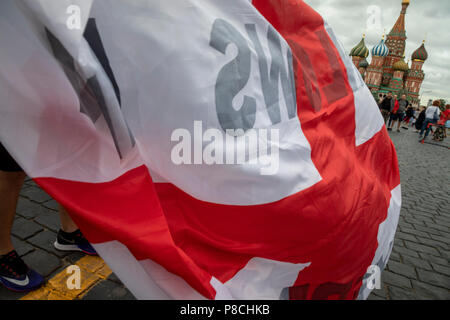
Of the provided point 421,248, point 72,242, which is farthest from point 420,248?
point 72,242

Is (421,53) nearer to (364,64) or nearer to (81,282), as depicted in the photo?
(364,64)

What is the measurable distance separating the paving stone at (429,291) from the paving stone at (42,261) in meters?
2.71

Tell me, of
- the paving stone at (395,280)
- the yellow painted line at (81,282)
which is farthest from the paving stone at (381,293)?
the yellow painted line at (81,282)

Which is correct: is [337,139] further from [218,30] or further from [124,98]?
[124,98]

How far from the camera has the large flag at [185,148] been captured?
950mm

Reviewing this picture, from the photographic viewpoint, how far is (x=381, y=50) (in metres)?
51.3

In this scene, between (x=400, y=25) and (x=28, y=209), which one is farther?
(x=400, y=25)

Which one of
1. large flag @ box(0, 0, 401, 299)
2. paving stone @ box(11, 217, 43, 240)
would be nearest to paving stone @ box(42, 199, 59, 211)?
paving stone @ box(11, 217, 43, 240)

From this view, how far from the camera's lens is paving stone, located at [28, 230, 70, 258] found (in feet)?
6.66

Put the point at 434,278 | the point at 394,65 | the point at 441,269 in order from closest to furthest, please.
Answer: the point at 434,278 < the point at 441,269 < the point at 394,65

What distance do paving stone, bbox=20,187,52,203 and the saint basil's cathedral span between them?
57.3m

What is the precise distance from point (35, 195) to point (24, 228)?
2.00 ft

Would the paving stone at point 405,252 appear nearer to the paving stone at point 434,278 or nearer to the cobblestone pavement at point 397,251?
the cobblestone pavement at point 397,251
